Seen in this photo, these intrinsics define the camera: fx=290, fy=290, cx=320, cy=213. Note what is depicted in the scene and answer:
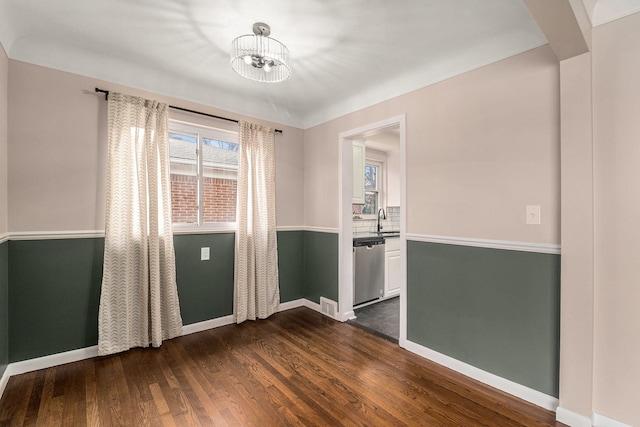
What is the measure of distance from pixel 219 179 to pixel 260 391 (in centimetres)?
220

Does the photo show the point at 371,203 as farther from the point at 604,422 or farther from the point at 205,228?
the point at 604,422

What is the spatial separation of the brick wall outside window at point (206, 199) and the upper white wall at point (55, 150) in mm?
629

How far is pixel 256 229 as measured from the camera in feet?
11.2

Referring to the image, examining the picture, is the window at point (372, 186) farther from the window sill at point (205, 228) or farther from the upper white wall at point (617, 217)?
the upper white wall at point (617, 217)

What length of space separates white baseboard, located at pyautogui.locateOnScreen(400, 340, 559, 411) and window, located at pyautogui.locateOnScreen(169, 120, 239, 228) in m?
2.37

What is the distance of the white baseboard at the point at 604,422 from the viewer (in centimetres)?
166

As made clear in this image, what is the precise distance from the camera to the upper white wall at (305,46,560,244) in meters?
1.93

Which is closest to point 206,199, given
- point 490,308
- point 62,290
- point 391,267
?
point 62,290

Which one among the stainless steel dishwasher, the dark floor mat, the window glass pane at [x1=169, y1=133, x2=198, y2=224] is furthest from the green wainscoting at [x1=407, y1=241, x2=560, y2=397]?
the window glass pane at [x1=169, y1=133, x2=198, y2=224]

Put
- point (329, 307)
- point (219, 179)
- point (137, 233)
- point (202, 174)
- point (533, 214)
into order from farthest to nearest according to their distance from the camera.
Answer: point (329, 307)
point (219, 179)
point (202, 174)
point (137, 233)
point (533, 214)

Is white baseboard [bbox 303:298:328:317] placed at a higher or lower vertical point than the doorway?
lower

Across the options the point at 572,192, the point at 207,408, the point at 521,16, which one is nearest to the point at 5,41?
the point at 207,408

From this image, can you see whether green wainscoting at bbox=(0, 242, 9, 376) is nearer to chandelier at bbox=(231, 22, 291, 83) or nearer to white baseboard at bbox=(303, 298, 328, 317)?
chandelier at bbox=(231, 22, 291, 83)

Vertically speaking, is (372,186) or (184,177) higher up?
(372,186)
